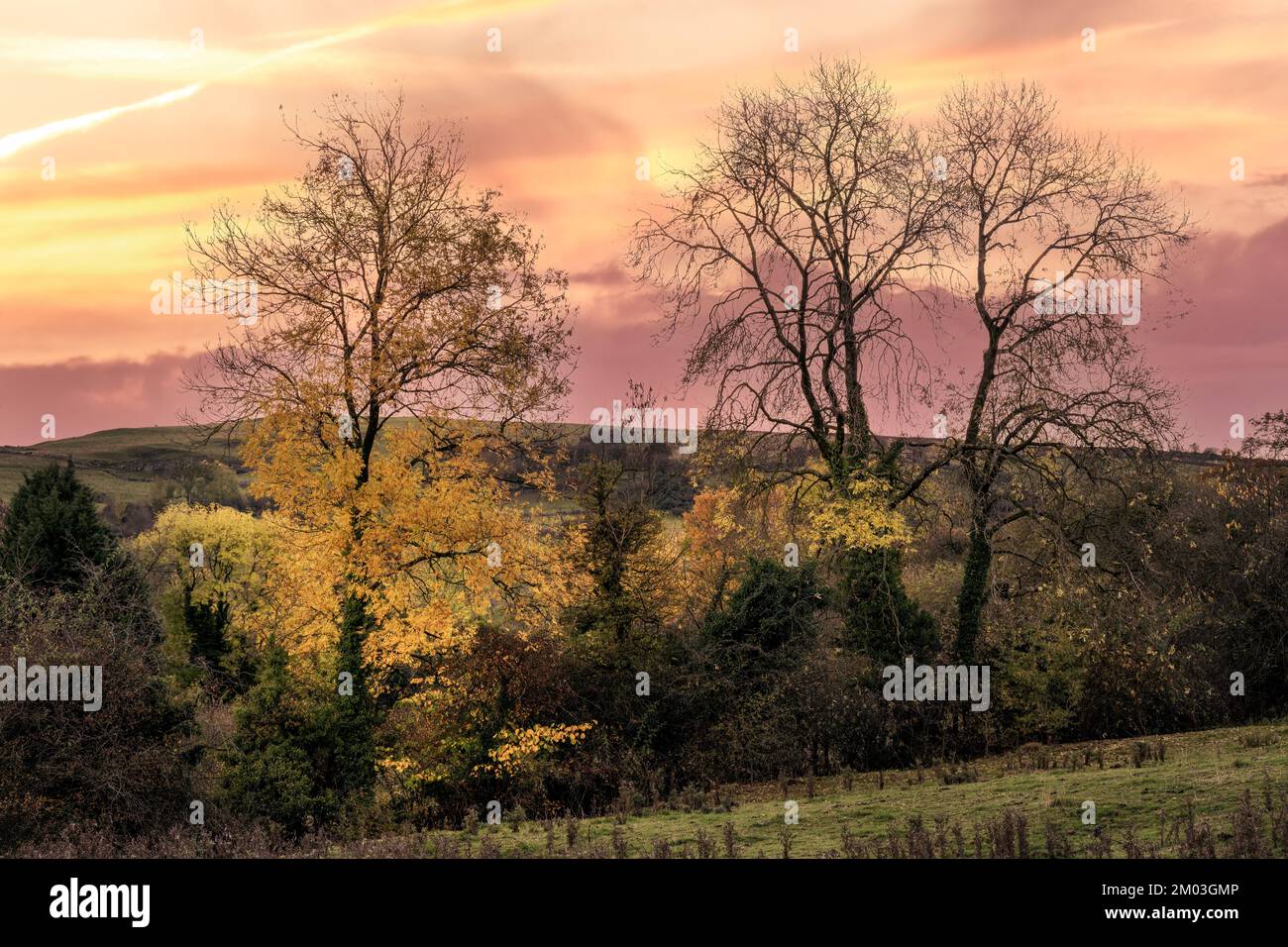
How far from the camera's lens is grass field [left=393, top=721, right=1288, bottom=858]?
1319 centimetres

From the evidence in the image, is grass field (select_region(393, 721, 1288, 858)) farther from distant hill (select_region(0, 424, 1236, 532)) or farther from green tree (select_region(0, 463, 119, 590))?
distant hill (select_region(0, 424, 1236, 532))

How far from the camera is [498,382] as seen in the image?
29.9 metres

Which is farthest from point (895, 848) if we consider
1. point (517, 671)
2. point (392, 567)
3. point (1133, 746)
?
point (392, 567)

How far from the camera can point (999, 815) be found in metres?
16.2

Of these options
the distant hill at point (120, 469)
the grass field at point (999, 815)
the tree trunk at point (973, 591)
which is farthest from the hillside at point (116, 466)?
the grass field at point (999, 815)

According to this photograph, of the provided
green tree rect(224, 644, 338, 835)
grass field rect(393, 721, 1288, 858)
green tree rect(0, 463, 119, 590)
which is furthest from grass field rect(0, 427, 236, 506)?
grass field rect(393, 721, 1288, 858)

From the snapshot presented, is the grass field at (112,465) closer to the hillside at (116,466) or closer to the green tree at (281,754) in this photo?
the hillside at (116,466)

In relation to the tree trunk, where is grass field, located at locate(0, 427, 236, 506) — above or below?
above

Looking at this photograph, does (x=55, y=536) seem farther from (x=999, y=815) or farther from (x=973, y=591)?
(x=999, y=815)

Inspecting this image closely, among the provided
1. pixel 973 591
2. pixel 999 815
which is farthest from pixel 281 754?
pixel 973 591

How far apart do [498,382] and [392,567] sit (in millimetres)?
5685

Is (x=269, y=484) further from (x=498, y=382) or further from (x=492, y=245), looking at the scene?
(x=492, y=245)

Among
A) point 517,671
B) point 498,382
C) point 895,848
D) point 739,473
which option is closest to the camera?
point 895,848

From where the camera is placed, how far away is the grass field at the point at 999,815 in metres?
13.2
